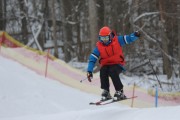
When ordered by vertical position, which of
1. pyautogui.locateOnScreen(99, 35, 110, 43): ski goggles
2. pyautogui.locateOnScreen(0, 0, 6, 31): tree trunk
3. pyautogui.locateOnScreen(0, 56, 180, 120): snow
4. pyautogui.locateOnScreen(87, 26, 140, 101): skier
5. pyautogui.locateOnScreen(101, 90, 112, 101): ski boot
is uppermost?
pyautogui.locateOnScreen(0, 0, 6, 31): tree trunk

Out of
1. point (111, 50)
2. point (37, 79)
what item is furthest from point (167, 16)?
point (111, 50)

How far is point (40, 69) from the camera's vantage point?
14.1m

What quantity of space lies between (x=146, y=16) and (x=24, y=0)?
1072 cm

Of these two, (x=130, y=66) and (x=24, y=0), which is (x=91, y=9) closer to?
(x=130, y=66)

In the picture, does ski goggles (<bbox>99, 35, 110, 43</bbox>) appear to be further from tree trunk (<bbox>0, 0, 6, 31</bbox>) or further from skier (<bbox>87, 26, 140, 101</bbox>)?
tree trunk (<bbox>0, 0, 6, 31</bbox>)

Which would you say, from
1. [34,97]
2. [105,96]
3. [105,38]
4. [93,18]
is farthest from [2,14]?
[105,38]

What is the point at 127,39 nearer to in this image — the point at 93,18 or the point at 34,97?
the point at 34,97

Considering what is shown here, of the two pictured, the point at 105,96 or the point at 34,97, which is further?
the point at 34,97

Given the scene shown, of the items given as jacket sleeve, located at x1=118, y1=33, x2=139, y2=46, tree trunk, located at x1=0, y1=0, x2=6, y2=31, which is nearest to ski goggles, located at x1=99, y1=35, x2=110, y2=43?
jacket sleeve, located at x1=118, y1=33, x2=139, y2=46

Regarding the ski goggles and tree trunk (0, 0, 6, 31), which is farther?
tree trunk (0, 0, 6, 31)

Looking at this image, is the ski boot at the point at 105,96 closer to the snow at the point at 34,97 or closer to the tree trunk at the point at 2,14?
the snow at the point at 34,97

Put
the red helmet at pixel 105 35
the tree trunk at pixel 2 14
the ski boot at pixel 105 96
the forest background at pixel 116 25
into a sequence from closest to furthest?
the red helmet at pixel 105 35
the ski boot at pixel 105 96
the forest background at pixel 116 25
the tree trunk at pixel 2 14

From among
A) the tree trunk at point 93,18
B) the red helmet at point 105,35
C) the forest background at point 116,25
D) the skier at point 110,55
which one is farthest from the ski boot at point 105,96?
the tree trunk at point 93,18

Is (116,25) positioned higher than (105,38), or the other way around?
(116,25)
